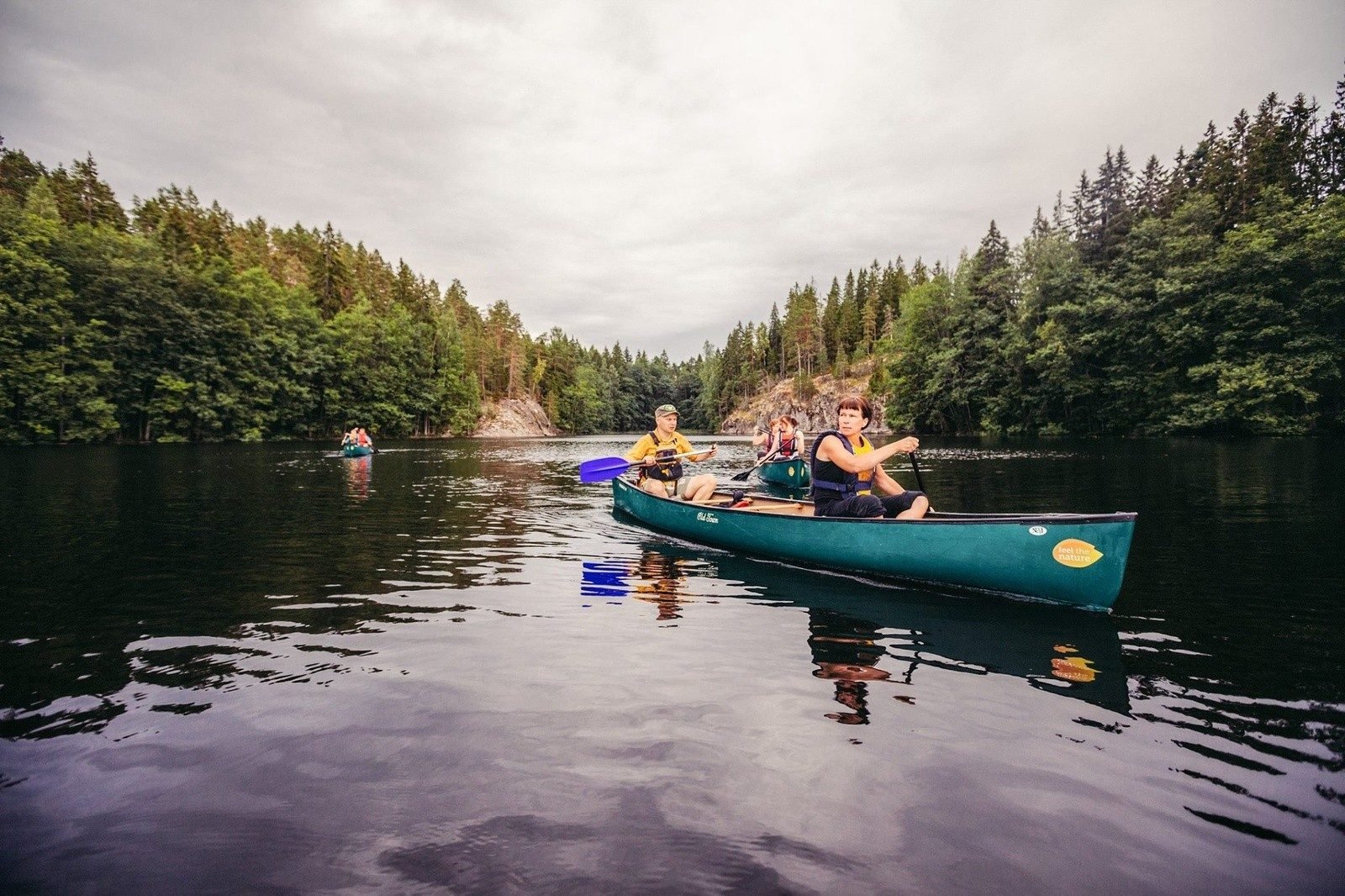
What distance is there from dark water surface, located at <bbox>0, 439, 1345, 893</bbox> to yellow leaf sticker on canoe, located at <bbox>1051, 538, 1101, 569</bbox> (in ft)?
1.84

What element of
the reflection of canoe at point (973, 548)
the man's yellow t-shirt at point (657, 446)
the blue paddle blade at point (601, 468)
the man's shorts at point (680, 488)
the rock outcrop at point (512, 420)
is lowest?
the reflection of canoe at point (973, 548)

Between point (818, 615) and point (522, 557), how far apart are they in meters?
4.59

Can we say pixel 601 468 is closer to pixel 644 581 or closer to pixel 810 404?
pixel 644 581

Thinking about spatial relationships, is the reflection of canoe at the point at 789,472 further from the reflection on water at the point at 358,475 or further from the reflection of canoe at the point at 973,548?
the reflection on water at the point at 358,475

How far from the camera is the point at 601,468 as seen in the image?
48.7 ft

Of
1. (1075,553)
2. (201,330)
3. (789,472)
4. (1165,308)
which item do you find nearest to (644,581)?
(1075,553)

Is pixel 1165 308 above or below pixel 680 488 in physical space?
above

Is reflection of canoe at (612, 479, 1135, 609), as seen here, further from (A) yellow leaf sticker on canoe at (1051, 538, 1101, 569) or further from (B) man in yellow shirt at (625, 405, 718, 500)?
(B) man in yellow shirt at (625, 405, 718, 500)

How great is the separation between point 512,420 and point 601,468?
3040 inches

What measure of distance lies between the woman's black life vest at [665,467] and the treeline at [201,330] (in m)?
44.0

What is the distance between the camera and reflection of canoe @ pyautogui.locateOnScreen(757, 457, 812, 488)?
16.4 metres

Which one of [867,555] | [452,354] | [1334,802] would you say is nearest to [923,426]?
[452,354]

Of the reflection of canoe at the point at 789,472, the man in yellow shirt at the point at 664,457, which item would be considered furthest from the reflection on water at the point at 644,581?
the reflection of canoe at the point at 789,472

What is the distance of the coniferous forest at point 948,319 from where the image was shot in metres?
35.1
